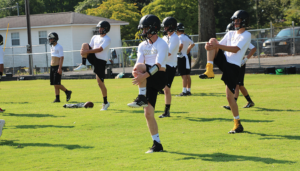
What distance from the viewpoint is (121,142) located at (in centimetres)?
677

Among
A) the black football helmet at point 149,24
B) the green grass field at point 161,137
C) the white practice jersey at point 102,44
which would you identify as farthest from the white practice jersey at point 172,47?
the black football helmet at point 149,24

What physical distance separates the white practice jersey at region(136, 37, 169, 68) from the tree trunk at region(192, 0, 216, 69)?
18722 millimetres

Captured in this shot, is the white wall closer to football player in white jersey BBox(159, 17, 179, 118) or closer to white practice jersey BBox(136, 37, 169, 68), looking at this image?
football player in white jersey BBox(159, 17, 179, 118)

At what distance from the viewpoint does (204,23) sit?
80.7 feet

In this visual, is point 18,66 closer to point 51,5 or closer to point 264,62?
point 264,62

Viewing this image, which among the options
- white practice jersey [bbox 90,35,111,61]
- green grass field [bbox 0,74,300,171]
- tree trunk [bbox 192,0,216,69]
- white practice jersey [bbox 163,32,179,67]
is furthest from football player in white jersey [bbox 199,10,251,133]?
tree trunk [bbox 192,0,216,69]

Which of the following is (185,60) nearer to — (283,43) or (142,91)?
(142,91)

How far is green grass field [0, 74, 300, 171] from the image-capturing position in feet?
17.7

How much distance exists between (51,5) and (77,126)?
209 ft

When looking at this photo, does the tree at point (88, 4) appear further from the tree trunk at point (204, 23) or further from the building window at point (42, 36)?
the tree trunk at point (204, 23)

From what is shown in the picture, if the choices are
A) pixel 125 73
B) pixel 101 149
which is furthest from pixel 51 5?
pixel 101 149

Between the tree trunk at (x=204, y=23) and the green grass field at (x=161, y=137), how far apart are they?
1324cm

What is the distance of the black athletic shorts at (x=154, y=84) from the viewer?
5910 mm

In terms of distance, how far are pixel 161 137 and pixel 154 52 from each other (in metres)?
1.78
